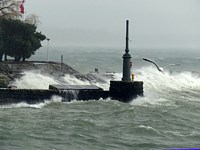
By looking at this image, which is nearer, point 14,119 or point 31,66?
point 14,119

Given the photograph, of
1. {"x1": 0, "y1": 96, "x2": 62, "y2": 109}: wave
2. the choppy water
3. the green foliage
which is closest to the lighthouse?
the choppy water

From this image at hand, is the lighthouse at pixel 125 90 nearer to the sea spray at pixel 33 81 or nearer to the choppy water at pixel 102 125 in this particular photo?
the choppy water at pixel 102 125

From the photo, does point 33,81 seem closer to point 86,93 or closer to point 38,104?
point 86,93

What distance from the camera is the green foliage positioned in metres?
47.8

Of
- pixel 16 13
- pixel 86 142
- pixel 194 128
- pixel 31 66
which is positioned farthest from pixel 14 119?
pixel 16 13

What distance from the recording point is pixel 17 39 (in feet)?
156

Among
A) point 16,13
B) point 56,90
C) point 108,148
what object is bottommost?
point 108,148

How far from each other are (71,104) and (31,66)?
1599cm

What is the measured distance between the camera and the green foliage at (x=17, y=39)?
47.8 meters

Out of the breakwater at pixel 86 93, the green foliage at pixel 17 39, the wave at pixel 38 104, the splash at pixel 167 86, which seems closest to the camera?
the wave at pixel 38 104

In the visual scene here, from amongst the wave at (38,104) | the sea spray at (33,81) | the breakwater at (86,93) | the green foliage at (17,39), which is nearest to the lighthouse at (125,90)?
the breakwater at (86,93)

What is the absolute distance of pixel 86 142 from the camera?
20.7 metres

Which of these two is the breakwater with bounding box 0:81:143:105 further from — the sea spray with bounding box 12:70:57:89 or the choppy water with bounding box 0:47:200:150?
the sea spray with bounding box 12:70:57:89

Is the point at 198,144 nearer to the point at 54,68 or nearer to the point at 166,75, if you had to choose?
the point at 54,68
